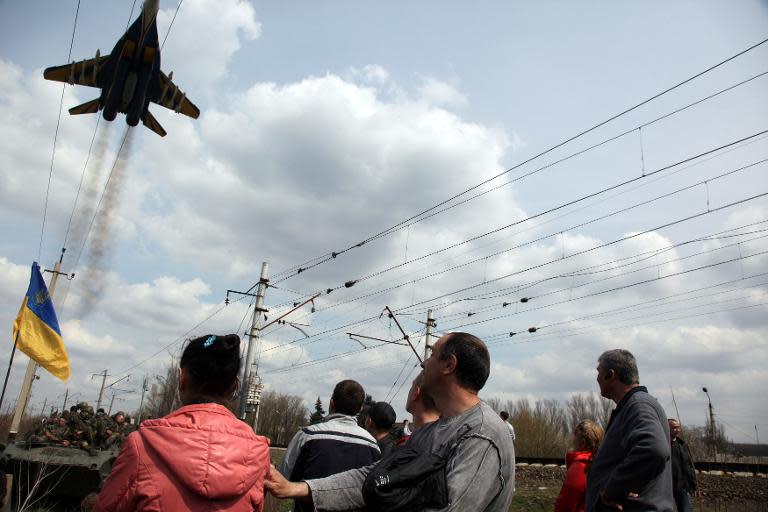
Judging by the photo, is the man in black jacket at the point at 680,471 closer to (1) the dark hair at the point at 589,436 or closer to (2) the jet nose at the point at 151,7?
(1) the dark hair at the point at 589,436

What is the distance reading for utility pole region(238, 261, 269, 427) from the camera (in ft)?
70.6

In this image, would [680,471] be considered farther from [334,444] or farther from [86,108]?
[86,108]

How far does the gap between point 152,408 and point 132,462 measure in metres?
66.7

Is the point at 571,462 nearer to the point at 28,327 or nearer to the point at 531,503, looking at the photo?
the point at 531,503

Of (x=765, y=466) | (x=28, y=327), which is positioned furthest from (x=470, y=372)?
(x=765, y=466)

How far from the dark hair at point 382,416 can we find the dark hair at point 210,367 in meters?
3.10

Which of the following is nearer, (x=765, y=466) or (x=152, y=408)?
(x=765, y=466)

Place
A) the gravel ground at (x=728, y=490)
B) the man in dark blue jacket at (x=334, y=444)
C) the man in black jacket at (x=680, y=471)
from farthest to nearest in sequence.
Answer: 1. the gravel ground at (x=728, y=490)
2. the man in black jacket at (x=680, y=471)
3. the man in dark blue jacket at (x=334, y=444)

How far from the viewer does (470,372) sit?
9.17ft

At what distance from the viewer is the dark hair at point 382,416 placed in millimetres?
5609

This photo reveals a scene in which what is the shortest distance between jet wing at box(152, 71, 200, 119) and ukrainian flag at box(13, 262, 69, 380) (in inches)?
369

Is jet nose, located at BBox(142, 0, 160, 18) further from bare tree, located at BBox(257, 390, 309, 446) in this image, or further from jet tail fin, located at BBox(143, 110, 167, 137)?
bare tree, located at BBox(257, 390, 309, 446)

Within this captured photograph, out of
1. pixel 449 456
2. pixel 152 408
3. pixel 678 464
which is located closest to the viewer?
pixel 449 456

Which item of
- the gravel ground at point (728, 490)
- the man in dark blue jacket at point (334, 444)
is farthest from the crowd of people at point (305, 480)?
the gravel ground at point (728, 490)
